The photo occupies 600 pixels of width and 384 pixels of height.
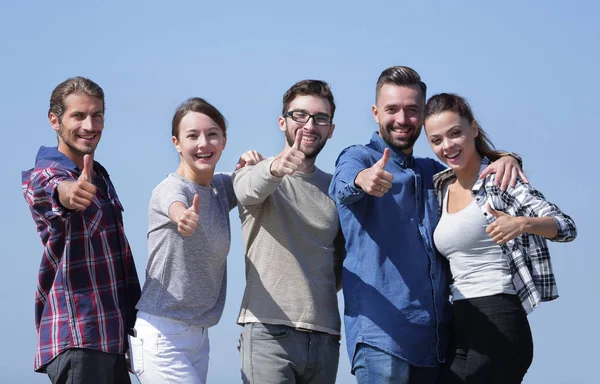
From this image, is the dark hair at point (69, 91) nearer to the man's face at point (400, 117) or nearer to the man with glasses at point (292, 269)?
the man with glasses at point (292, 269)

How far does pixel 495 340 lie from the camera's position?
546 cm

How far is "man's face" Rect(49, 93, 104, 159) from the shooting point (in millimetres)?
5855

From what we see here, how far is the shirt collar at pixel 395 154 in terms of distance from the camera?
19.8 feet

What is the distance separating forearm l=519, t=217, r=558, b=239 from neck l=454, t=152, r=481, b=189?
0.78 metres

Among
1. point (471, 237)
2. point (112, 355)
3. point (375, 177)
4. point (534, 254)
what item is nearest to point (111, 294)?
point (112, 355)

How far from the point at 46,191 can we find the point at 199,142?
114 centimetres

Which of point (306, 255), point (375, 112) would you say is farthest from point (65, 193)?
point (375, 112)

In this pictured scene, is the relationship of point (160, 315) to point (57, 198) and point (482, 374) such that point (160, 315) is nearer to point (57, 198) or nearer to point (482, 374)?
point (57, 198)

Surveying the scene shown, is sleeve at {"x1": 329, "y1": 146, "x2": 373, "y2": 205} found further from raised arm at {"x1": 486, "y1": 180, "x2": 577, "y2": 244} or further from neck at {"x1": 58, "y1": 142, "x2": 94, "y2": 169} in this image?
neck at {"x1": 58, "y1": 142, "x2": 94, "y2": 169}

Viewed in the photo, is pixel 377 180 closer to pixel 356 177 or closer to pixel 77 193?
pixel 356 177

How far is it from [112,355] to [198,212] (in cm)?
118

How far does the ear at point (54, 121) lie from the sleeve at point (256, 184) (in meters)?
1.40

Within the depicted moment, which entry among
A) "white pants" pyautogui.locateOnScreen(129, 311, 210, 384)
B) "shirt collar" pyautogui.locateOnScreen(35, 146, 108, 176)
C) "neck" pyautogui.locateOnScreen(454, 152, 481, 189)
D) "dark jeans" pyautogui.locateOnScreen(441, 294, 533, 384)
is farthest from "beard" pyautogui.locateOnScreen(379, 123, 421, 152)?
"shirt collar" pyautogui.locateOnScreen(35, 146, 108, 176)

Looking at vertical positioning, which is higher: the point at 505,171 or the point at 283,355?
the point at 505,171
